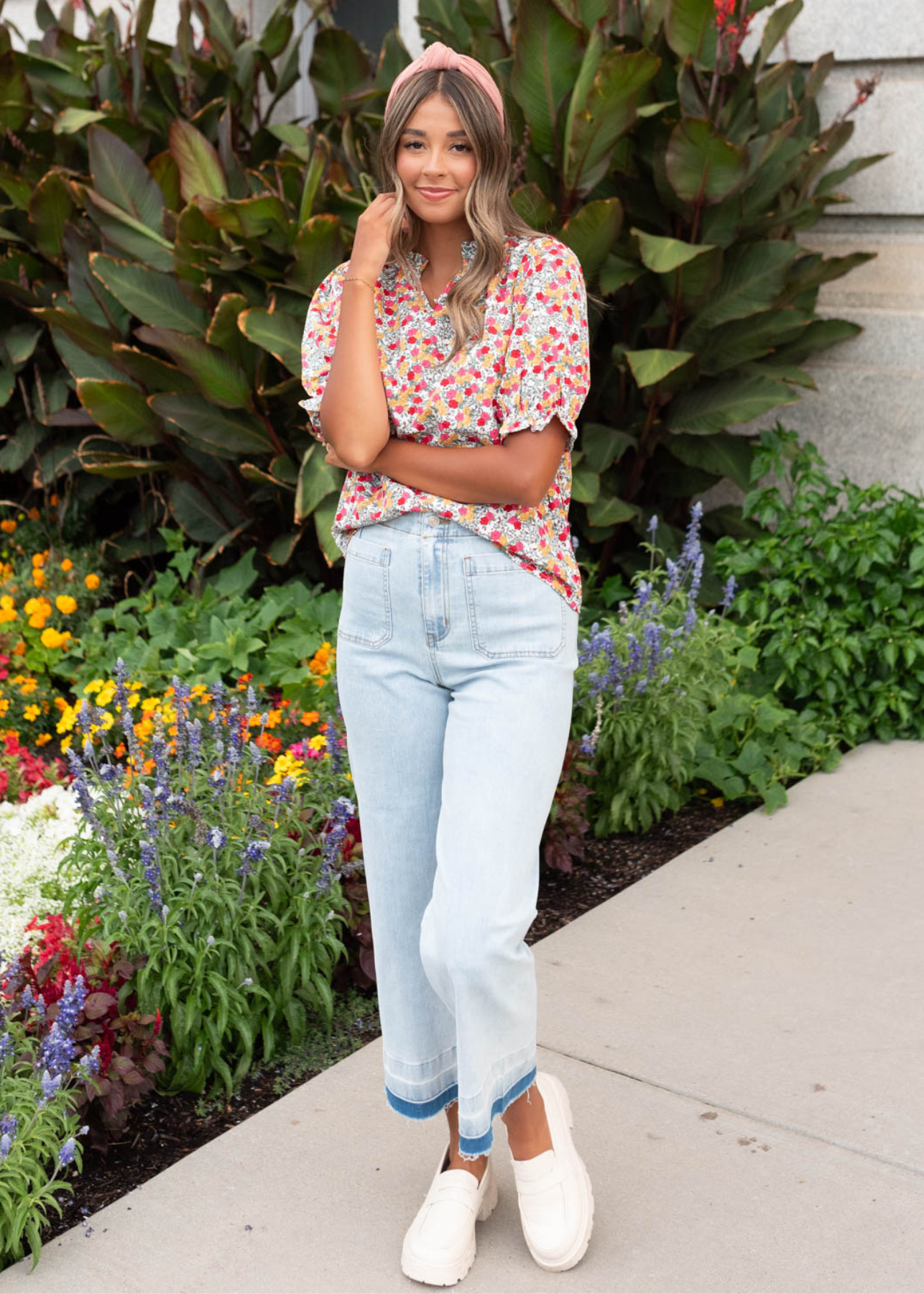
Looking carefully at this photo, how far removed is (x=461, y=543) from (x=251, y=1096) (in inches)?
53.2

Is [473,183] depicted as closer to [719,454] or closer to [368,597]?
[368,597]

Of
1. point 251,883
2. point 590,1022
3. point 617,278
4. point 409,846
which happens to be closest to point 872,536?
point 617,278

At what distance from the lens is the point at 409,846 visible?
212cm

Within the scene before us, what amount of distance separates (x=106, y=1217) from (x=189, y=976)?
0.49 metres

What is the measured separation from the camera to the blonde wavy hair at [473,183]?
1998mm

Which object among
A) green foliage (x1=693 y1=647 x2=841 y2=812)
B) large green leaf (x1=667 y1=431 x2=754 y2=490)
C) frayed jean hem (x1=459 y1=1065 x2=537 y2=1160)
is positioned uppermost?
large green leaf (x1=667 y1=431 x2=754 y2=490)

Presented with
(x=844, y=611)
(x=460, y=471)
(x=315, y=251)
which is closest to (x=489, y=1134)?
(x=460, y=471)

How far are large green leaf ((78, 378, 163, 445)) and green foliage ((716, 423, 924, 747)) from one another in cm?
213

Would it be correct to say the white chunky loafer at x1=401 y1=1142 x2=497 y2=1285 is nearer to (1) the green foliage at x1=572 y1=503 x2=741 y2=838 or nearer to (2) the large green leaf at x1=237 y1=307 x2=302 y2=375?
(1) the green foliage at x1=572 y1=503 x2=741 y2=838

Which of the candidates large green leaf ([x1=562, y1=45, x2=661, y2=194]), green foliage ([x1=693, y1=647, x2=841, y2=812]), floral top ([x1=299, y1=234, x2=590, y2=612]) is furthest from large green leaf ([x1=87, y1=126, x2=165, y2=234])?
floral top ([x1=299, y1=234, x2=590, y2=612])

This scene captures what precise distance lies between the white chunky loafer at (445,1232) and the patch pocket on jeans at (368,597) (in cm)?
90

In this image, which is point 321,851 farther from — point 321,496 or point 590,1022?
point 321,496

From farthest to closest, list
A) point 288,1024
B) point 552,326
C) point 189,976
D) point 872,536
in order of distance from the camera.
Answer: point 872,536
point 288,1024
point 189,976
point 552,326

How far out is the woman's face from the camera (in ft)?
6.56
